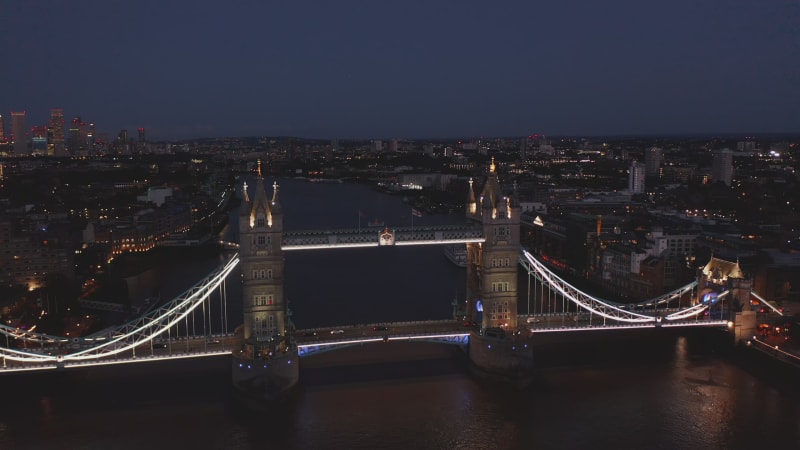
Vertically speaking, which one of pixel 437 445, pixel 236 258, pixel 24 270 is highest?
pixel 236 258

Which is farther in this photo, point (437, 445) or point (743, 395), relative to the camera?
point (743, 395)

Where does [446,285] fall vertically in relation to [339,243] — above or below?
below

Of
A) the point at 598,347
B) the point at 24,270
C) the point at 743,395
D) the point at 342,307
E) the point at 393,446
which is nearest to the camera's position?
the point at 393,446

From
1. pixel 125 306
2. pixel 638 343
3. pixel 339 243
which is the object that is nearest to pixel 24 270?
pixel 125 306

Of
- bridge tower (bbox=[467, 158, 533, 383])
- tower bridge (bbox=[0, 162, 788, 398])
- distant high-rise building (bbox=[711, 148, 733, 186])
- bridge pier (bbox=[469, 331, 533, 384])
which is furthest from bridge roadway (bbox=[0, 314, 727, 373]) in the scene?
distant high-rise building (bbox=[711, 148, 733, 186])

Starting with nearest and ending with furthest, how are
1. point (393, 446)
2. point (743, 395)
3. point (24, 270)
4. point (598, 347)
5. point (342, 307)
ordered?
1. point (393, 446)
2. point (743, 395)
3. point (598, 347)
4. point (342, 307)
5. point (24, 270)

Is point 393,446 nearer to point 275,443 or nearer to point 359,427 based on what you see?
point 359,427

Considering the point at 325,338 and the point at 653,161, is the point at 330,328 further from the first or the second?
the point at 653,161
